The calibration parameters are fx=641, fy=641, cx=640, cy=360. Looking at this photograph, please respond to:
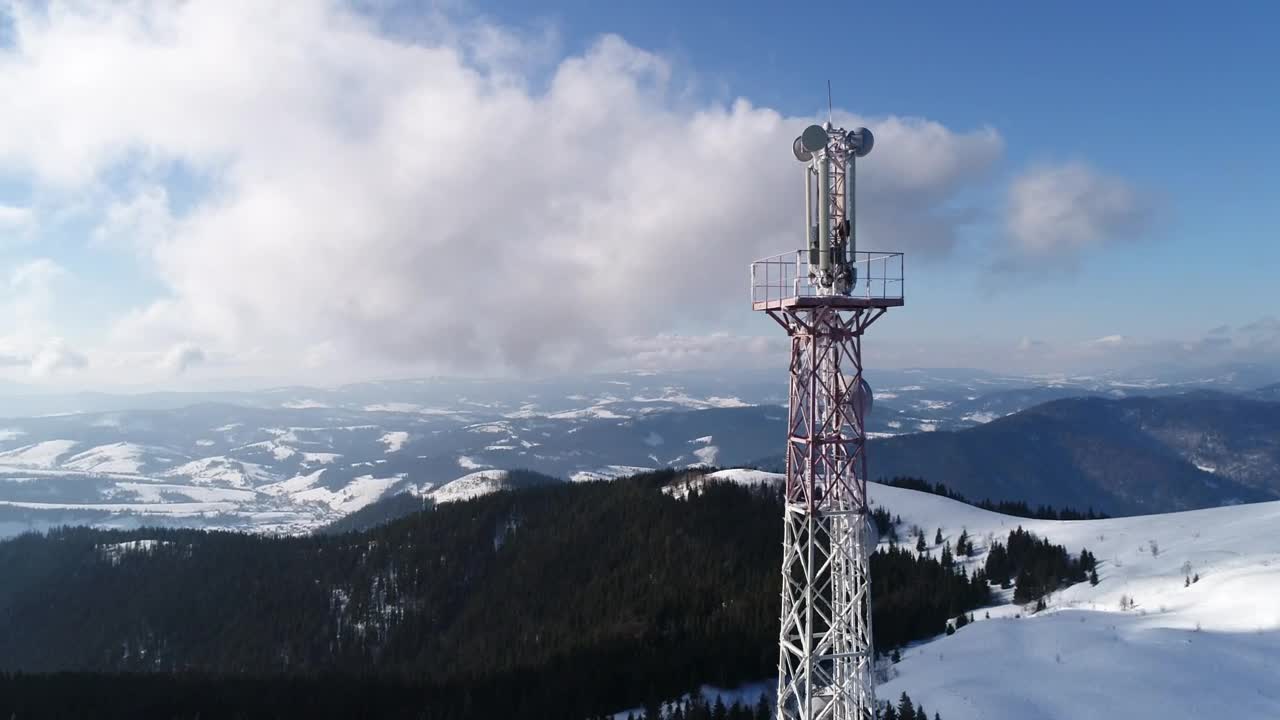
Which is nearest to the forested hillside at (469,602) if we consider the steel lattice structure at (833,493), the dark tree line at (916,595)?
the dark tree line at (916,595)

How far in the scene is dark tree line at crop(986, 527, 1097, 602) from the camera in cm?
6625

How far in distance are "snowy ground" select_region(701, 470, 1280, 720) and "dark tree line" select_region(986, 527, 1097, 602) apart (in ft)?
7.89

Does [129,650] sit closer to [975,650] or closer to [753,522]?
[753,522]

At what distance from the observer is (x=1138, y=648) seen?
131 ft

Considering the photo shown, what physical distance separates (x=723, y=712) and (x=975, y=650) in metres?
19.7

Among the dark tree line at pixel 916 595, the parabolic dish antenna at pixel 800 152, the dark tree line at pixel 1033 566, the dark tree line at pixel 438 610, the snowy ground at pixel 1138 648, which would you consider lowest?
the dark tree line at pixel 438 610

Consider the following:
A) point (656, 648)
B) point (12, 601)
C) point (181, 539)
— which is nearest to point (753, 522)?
point (656, 648)

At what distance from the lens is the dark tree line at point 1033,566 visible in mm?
66250

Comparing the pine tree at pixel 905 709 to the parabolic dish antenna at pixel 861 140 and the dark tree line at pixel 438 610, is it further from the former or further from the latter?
the parabolic dish antenna at pixel 861 140

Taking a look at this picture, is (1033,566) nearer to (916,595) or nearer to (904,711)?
(916,595)

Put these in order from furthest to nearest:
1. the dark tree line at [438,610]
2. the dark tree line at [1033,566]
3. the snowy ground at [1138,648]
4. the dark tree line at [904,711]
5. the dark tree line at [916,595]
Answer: the dark tree line at [438,610], the dark tree line at [1033,566], the dark tree line at [916,595], the dark tree line at [904,711], the snowy ground at [1138,648]

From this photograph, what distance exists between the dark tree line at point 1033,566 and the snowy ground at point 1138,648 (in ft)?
7.89

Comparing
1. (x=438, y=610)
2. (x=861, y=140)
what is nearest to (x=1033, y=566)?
(x=861, y=140)

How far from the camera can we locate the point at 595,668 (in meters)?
70.5
